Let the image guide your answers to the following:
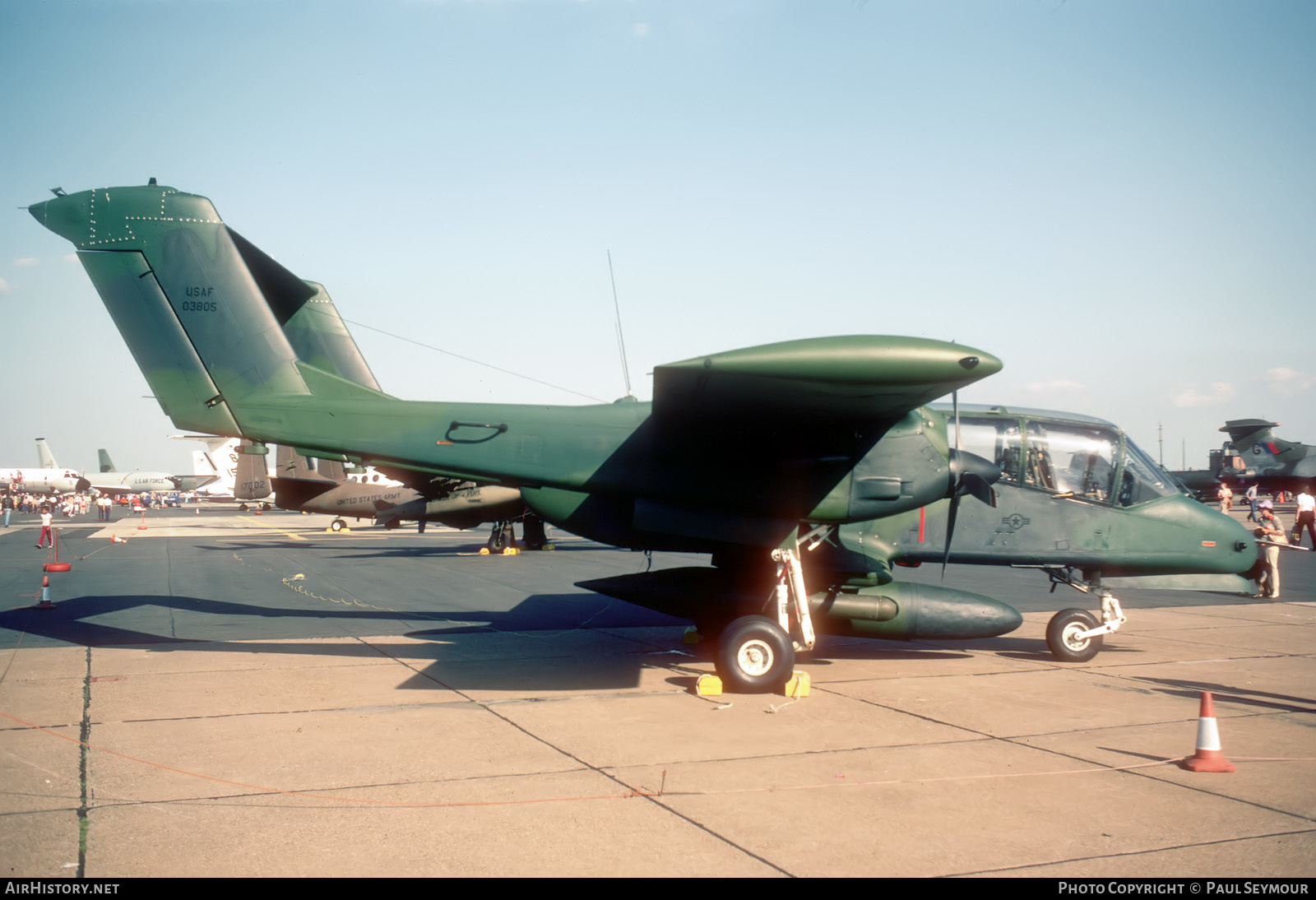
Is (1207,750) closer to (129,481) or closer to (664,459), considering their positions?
(664,459)

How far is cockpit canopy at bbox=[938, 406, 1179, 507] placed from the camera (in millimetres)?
10547

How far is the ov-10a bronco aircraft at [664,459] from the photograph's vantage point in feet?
29.5

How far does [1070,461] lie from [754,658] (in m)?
4.73

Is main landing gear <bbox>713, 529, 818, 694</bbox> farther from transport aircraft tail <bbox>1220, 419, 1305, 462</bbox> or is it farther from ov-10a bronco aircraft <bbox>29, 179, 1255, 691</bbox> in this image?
transport aircraft tail <bbox>1220, 419, 1305, 462</bbox>

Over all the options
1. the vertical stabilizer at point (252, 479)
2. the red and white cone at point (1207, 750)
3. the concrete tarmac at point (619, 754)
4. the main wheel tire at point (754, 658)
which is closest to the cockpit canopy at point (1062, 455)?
the concrete tarmac at point (619, 754)

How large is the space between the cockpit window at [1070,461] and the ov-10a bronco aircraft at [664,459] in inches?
3.2

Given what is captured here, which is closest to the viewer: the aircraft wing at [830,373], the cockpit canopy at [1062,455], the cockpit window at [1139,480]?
the aircraft wing at [830,373]

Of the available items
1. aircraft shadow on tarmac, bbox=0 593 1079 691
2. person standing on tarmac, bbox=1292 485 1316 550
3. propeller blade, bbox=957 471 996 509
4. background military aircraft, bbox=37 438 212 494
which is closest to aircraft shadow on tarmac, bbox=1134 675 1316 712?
aircraft shadow on tarmac, bbox=0 593 1079 691

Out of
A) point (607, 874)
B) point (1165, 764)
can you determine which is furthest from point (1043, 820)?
point (607, 874)

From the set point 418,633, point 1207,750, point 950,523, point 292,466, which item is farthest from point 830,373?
point 292,466

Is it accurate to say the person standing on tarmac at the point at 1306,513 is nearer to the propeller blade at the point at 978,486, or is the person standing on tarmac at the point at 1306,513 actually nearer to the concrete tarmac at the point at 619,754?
the concrete tarmac at the point at 619,754

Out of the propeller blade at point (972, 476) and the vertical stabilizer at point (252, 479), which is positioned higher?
the propeller blade at point (972, 476)

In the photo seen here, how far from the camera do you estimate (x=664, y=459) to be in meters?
9.16

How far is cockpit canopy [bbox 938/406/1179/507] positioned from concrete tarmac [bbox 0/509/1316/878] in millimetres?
2021
